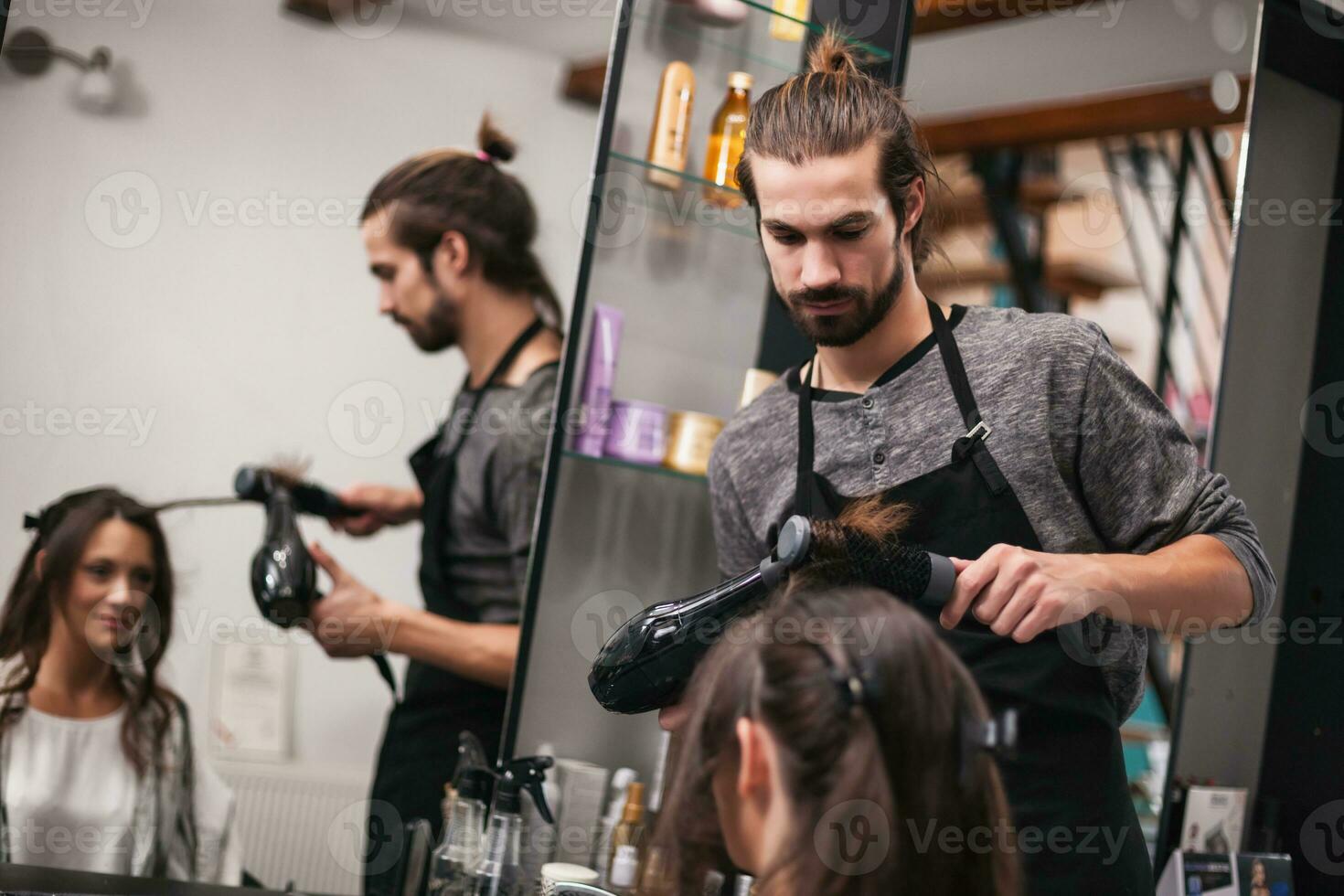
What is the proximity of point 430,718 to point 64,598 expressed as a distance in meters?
0.64

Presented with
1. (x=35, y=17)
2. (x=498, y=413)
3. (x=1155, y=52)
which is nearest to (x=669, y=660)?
(x=498, y=413)

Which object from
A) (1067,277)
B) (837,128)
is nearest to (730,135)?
(837,128)

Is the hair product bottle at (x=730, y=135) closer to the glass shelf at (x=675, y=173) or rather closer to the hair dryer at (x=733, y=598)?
the glass shelf at (x=675, y=173)

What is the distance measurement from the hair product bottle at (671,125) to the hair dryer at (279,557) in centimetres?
88

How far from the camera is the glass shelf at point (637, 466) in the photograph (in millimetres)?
2176

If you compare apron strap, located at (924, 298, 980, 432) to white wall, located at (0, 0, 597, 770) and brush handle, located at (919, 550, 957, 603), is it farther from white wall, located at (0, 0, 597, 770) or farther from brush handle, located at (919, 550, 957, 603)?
white wall, located at (0, 0, 597, 770)

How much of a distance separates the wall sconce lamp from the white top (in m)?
0.99

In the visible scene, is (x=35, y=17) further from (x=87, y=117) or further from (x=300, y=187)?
(x=300, y=187)

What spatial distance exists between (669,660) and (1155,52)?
2.64m

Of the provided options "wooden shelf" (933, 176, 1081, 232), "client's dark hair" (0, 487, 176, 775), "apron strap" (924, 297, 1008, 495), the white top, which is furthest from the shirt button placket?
"wooden shelf" (933, 176, 1081, 232)

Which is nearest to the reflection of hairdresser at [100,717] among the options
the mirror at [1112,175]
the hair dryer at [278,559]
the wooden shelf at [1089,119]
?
the hair dryer at [278,559]

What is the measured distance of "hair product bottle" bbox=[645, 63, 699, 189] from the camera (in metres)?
2.27

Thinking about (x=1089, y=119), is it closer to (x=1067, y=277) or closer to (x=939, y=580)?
(x=1067, y=277)

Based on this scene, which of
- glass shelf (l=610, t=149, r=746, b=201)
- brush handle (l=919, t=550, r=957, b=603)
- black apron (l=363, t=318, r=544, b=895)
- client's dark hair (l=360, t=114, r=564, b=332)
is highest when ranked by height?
glass shelf (l=610, t=149, r=746, b=201)
